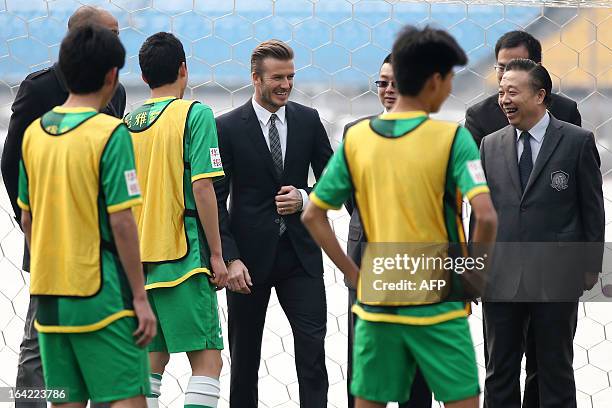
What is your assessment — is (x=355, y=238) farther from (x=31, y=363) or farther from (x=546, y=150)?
(x=31, y=363)

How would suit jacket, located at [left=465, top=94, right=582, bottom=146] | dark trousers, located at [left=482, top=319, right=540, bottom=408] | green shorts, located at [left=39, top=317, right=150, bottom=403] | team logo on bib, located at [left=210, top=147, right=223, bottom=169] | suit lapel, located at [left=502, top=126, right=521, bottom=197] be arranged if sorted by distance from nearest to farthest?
1. green shorts, located at [left=39, top=317, right=150, bottom=403]
2. team logo on bib, located at [left=210, top=147, right=223, bottom=169]
3. suit lapel, located at [left=502, top=126, right=521, bottom=197]
4. dark trousers, located at [left=482, top=319, right=540, bottom=408]
5. suit jacket, located at [left=465, top=94, right=582, bottom=146]

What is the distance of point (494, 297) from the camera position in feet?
14.3

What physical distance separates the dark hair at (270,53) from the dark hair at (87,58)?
1.35 metres

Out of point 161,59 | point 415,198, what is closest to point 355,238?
point 161,59

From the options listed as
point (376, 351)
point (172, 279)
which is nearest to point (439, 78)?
point (376, 351)

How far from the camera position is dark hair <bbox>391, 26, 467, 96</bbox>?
302 cm

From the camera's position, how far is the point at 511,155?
4352 mm

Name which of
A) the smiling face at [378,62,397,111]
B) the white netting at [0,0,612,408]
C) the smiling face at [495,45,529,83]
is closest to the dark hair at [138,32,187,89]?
the smiling face at [378,62,397,111]

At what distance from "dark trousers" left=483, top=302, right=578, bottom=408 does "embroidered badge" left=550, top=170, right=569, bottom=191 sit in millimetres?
433

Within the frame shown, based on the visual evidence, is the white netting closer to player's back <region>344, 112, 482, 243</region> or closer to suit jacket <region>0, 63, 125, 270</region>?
suit jacket <region>0, 63, 125, 270</region>

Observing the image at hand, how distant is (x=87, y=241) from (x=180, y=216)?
86cm

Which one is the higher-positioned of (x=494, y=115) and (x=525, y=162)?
(x=494, y=115)

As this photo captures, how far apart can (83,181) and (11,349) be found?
2.31m

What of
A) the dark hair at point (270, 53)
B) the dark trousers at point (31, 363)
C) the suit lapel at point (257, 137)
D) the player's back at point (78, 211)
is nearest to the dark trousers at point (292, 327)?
the suit lapel at point (257, 137)
